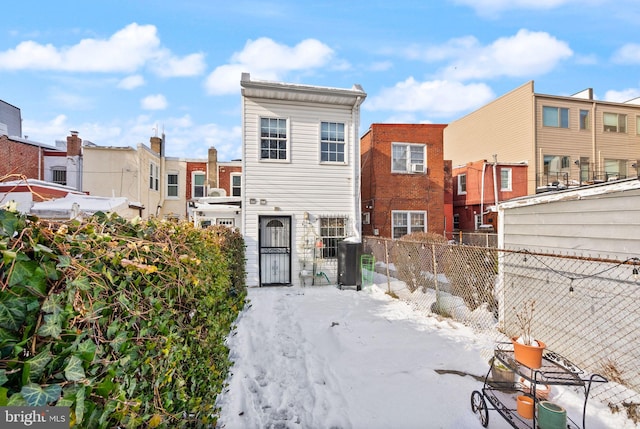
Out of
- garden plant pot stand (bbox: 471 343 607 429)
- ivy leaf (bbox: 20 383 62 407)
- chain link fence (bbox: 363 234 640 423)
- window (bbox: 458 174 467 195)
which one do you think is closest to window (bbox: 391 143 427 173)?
chain link fence (bbox: 363 234 640 423)

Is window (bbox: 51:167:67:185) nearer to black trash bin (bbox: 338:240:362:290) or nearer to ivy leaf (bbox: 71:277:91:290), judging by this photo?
black trash bin (bbox: 338:240:362:290)

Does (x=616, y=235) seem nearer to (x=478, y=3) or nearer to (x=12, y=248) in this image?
(x=478, y=3)

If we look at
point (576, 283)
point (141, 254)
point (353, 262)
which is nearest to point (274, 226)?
point (353, 262)

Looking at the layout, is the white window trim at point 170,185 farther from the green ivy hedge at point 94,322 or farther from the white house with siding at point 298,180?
the green ivy hedge at point 94,322

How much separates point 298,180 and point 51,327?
9.27 meters

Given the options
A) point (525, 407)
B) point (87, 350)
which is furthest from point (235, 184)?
point (87, 350)

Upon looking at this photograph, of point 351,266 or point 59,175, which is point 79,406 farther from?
point 59,175

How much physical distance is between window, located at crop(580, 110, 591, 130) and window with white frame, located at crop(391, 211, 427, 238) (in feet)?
52.8

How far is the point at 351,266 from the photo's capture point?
9383 mm

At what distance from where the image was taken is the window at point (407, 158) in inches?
553

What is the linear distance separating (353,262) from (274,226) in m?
2.99

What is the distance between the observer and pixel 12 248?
92cm

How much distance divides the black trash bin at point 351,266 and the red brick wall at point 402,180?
187 inches

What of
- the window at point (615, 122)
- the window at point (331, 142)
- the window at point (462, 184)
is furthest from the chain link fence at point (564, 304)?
the window at point (615, 122)
